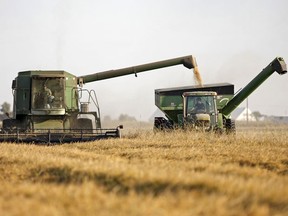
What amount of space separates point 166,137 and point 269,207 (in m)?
12.5

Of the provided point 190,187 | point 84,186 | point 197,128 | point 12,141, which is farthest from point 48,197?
point 197,128

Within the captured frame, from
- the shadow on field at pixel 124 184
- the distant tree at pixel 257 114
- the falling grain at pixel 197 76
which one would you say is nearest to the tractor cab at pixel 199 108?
the falling grain at pixel 197 76

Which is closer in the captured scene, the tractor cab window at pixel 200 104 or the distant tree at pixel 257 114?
the tractor cab window at pixel 200 104

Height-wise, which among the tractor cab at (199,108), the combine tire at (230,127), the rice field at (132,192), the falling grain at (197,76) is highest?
the falling grain at (197,76)

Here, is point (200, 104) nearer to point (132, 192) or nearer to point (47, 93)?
point (47, 93)

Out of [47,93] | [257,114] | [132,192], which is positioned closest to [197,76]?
[47,93]

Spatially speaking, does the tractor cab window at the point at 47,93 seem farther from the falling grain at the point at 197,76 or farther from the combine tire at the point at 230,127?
the combine tire at the point at 230,127

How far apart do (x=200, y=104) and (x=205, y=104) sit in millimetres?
213

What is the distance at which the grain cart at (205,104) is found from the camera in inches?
777

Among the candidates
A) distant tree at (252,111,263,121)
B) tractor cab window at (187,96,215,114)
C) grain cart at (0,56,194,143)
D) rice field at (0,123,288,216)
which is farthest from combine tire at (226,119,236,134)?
distant tree at (252,111,263,121)

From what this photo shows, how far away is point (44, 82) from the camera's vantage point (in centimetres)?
1936

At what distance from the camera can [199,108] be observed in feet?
66.3

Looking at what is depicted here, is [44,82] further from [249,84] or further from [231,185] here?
[231,185]

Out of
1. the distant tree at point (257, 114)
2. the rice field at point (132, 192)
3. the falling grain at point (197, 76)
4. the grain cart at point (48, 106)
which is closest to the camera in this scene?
the rice field at point (132, 192)
